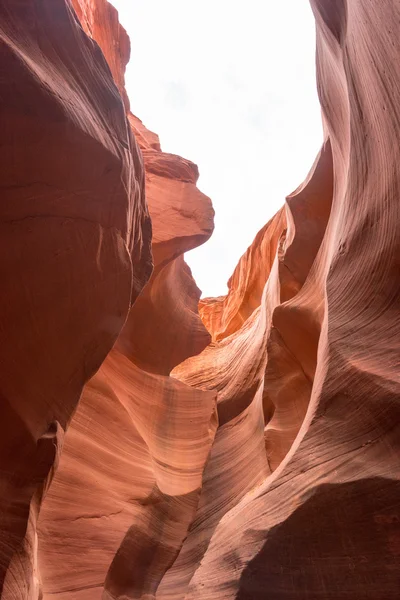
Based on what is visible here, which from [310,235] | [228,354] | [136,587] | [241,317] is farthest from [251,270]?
[136,587]

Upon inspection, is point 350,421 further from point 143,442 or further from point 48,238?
point 143,442

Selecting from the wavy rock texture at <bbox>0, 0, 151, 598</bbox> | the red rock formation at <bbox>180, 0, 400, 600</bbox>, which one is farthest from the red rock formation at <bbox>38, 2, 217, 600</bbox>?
the wavy rock texture at <bbox>0, 0, 151, 598</bbox>

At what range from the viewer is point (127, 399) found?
287 inches

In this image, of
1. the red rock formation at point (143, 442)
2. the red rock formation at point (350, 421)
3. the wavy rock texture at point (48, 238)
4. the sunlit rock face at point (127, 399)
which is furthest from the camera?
the red rock formation at point (143, 442)

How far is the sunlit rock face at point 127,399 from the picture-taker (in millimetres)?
3316

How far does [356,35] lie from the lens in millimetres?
5148

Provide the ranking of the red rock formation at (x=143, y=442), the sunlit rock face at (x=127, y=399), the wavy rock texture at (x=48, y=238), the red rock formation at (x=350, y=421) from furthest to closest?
the red rock formation at (x=143, y=442)
the wavy rock texture at (x=48, y=238)
the sunlit rock face at (x=127, y=399)
the red rock formation at (x=350, y=421)

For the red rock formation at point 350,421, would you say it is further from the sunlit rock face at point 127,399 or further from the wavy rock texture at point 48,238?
the wavy rock texture at point 48,238

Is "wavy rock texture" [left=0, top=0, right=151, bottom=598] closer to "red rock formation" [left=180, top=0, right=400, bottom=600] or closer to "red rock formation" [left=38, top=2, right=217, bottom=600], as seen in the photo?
"red rock formation" [left=38, top=2, right=217, bottom=600]

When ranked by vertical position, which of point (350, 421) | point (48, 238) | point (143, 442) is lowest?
point (350, 421)

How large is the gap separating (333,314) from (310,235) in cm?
365

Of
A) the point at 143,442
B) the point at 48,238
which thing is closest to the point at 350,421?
the point at 48,238

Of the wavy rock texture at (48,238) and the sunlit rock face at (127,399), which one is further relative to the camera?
the wavy rock texture at (48,238)

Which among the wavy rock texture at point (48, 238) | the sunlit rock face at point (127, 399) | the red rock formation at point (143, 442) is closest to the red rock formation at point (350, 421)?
the sunlit rock face at point (127, 399)
